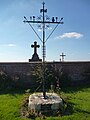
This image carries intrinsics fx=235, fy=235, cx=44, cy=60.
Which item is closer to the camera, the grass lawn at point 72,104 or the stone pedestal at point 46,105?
the grass lawn at point 72,104

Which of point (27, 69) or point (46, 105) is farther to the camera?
point (27, 69)

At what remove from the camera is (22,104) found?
9.58 metres

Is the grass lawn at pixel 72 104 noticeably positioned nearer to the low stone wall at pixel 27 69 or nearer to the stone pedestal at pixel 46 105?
the stone pedestal at pixel 46 105

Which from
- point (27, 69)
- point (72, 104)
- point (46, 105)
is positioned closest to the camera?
point (46, 105)

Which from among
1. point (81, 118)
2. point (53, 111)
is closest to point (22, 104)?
point (53, 111)

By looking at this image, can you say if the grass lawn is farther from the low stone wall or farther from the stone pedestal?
the low stone wall

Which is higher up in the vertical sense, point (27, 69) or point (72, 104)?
point (27, 69)

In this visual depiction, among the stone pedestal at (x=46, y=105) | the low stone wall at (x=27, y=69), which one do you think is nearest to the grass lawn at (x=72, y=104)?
the stone pedestal at (x=46, y=105)

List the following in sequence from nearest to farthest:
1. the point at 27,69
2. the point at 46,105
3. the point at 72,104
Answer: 1. the point at 46,105
2. the point at 72,104
3. the point at 27,69

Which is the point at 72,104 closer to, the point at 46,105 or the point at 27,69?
the point at 46,105

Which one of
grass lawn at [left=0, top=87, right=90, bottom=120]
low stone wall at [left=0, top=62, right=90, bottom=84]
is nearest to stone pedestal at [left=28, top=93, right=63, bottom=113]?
grass lawn at [left=0, top=87, right=90, bottom=120]

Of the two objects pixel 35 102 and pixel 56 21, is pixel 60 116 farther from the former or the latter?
pixel 56 21

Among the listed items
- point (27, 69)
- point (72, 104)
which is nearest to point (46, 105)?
point (72, 104)

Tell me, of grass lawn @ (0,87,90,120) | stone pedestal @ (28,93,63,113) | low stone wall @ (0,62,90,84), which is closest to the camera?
grass lawn @ (0,87,90,120)
